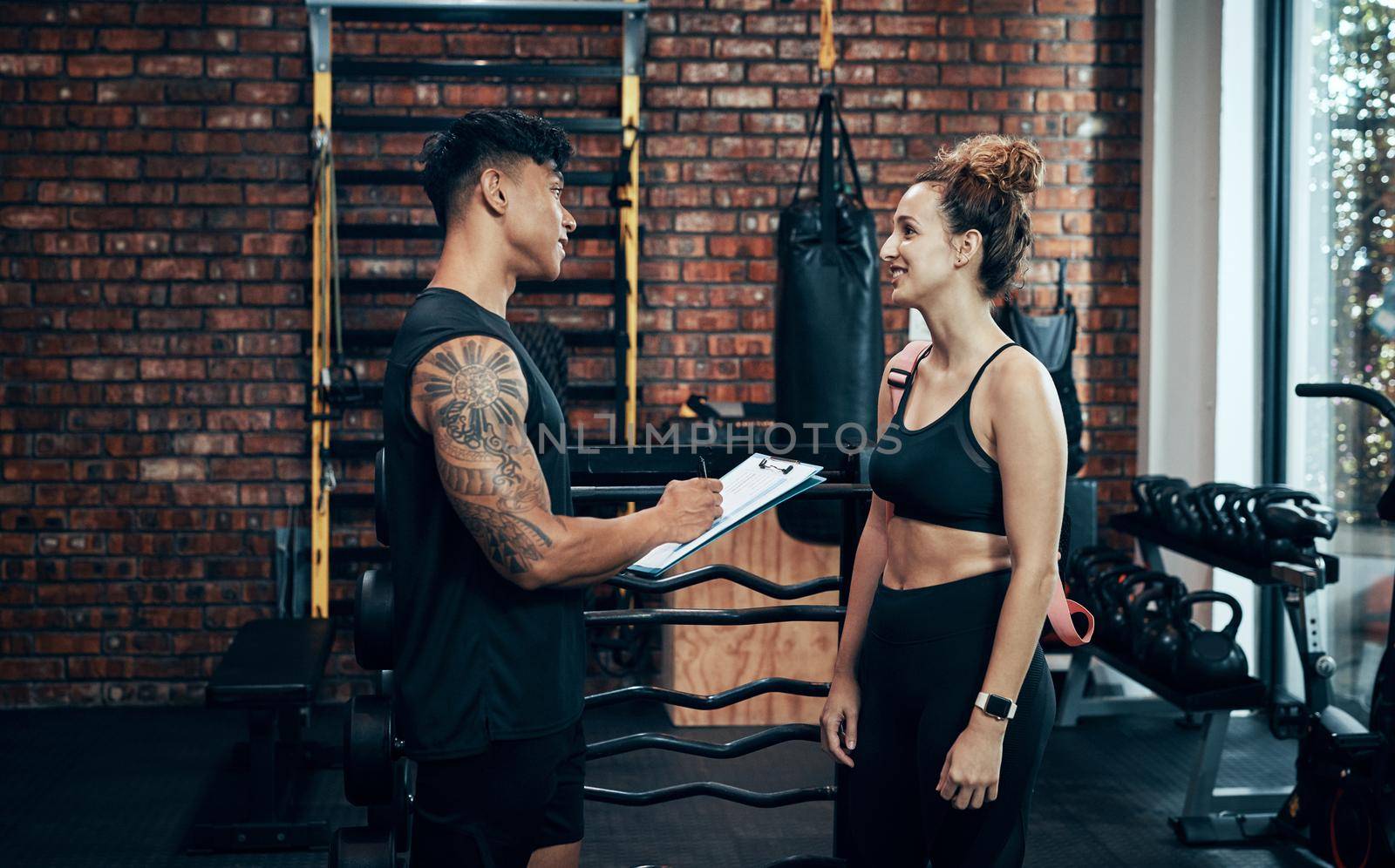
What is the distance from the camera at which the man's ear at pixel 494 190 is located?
1.56 metres

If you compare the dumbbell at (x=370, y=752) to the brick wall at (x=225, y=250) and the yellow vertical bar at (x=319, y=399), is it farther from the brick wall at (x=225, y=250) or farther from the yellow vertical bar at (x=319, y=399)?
the brick wall at (x=225, y=250)

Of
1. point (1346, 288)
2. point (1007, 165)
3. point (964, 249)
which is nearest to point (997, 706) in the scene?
point (964, 249)

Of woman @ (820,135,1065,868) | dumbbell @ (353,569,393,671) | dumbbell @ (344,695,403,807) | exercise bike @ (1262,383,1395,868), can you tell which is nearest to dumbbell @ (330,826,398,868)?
dumbbell @ (344,695,403,807)

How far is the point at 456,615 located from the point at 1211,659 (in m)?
2.31

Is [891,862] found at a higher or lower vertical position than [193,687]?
higher

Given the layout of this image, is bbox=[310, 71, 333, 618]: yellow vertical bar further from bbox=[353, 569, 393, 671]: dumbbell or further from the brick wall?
bbox=[353, 569, 393, 671]: dumbbell

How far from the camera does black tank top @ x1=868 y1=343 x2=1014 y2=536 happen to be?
65.1 inches

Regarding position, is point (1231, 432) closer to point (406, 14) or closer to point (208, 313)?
point (406, 14)

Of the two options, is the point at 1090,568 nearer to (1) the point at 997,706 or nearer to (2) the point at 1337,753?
(2) the point at 1337,753

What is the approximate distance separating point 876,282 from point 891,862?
7.58ft

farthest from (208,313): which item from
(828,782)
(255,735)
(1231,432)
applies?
(1231,432)

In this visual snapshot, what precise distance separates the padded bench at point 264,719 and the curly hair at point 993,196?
2075mm

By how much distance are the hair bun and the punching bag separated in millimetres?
2524

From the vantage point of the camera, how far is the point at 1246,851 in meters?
3.13
